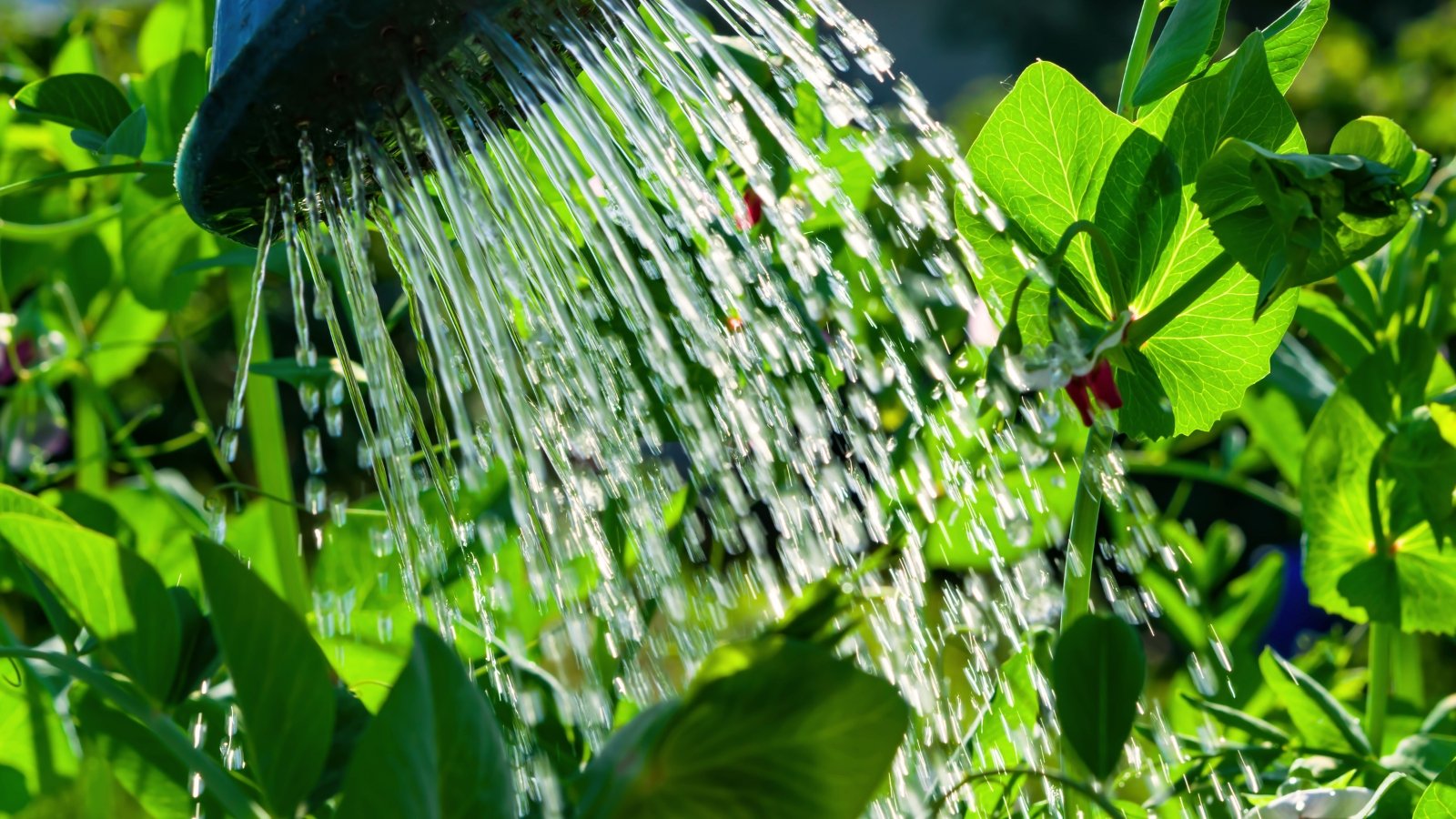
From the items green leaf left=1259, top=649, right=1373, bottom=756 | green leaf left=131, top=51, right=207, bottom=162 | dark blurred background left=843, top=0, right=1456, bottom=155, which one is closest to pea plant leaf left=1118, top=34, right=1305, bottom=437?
green leaf left=1259, top=649, right=1373, bottom=756

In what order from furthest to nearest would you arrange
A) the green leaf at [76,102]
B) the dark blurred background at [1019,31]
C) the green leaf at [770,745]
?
the dark blurred background at [1019,31] < the green leaf at [76,102] < the green leaf at [770,745]

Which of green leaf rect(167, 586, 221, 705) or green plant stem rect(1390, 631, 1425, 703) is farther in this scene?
green plant stem rect(1390, 631, 1425, 703)

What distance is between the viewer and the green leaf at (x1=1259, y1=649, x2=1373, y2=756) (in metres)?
0.50

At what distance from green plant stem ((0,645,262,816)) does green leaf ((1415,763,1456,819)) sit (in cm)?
29

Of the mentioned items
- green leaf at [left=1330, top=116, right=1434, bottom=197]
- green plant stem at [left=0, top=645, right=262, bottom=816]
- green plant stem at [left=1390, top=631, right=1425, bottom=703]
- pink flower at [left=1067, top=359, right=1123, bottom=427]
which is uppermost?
green leaf at [left=1330, top=116, right=1434, bottom=197]

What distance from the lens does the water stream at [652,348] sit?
17.4 inches

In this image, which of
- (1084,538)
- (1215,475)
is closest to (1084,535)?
(1084,538)

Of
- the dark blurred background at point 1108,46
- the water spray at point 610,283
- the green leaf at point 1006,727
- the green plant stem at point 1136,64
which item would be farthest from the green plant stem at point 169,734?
the dark blurred background at point 1108,46

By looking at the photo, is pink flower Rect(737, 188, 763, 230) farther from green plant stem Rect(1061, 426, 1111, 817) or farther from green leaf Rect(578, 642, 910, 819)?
green leaf Rect(578, 642, 910, 819)

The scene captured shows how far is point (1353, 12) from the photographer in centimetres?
550

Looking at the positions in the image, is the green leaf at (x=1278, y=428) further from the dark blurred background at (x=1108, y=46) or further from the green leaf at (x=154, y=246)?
the dark blurred background at (x=1108, y=46)

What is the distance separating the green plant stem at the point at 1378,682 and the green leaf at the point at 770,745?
41cm

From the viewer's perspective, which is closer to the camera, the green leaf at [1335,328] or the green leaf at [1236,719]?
the green leaf at [1236,719]

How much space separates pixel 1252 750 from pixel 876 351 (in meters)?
0.24
